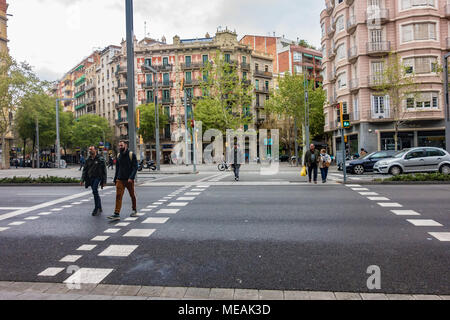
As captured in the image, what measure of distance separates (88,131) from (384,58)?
5075 cm

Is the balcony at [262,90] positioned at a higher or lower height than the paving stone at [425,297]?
higher

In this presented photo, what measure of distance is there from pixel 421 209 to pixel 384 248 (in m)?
3.94

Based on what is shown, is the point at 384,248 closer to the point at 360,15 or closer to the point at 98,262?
the point at 98,262

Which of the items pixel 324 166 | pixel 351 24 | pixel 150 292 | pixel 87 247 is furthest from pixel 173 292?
pixel 351 24

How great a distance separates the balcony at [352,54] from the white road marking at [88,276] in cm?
3597

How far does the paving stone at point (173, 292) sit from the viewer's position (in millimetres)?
3574

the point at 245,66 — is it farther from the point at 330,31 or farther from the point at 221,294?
the point at 221,294

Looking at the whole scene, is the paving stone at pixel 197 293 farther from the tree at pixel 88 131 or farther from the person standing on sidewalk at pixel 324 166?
the tree at pixel 88 131

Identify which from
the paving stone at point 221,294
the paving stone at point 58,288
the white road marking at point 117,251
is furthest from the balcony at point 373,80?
the paving stone at point 58,288

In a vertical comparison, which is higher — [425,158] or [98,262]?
[425,158]

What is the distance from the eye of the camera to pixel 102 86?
73688 millimetres

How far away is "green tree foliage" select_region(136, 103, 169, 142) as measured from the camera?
5494 centimetres

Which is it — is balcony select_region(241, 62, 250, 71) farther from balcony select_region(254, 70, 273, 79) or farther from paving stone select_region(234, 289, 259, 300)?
paving stone select_region(234, 289, 259, 300)

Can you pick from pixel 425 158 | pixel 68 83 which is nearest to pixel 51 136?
pixel 68 83
